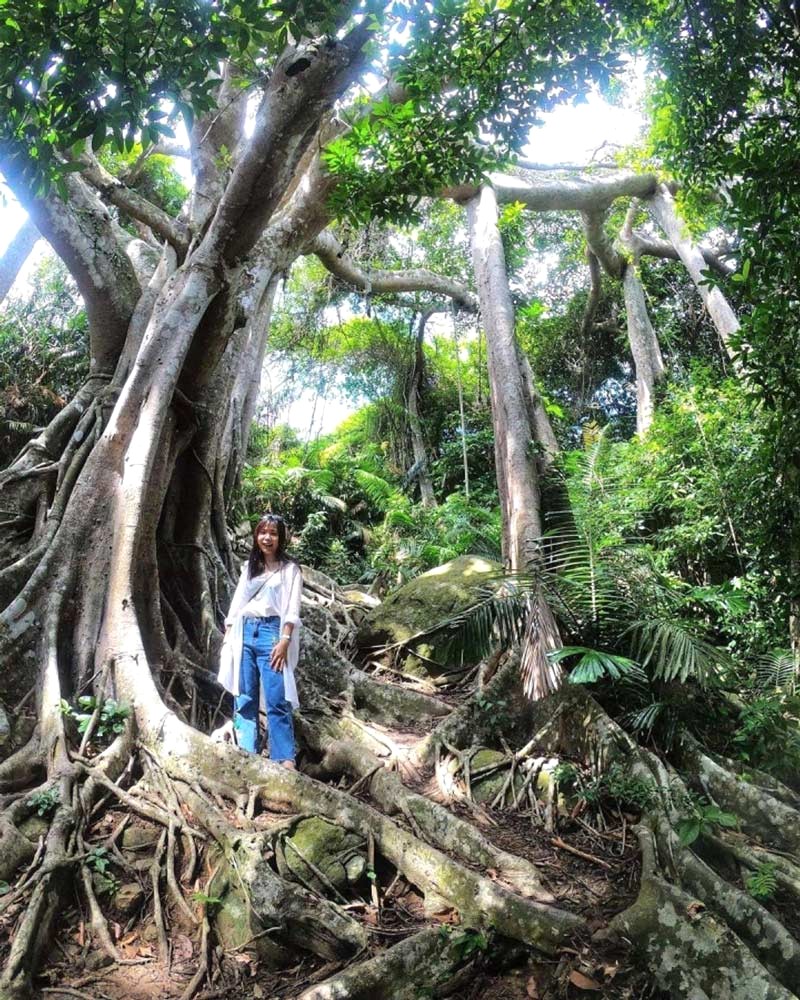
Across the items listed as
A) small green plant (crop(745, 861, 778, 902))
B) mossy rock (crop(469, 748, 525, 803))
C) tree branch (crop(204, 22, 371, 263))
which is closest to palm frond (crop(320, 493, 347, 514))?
tree branch (crop(204, 22, 371, 263))

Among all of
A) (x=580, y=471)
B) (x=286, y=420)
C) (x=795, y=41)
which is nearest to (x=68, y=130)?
(x=795, y=41)

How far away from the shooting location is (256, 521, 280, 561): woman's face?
4.22 m

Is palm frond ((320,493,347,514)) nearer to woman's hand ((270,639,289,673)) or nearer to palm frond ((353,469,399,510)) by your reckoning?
palm frond ((353,469,399,510))

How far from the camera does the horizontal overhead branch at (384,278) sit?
941 cm

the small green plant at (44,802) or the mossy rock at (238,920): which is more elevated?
the small green plant at (44,802)

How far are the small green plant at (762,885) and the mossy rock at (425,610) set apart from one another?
2801mm

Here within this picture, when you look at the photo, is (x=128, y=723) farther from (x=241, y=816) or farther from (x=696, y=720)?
(x=696, y=720)

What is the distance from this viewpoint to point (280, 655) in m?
3.93

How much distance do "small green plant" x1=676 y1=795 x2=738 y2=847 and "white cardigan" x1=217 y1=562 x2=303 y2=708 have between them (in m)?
2.08

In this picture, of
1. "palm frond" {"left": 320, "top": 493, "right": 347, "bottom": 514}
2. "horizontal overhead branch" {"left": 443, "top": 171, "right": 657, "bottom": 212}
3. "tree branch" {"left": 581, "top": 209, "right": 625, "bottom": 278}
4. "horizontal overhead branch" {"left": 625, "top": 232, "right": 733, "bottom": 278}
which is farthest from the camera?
"horizontal overhead branch" {"left": 625, "top": 232, "right": 733, "bottom": 278}

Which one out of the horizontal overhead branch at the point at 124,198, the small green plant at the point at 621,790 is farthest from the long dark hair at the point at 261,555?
the horizontal overhead branch at the point at 124,198

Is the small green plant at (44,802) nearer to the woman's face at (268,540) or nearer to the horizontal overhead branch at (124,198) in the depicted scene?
the woman's face at (268,540)

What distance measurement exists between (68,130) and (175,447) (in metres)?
2.91

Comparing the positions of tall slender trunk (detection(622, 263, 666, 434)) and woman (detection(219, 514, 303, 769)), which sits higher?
tall slender trunk (detection(622, 263, 666, 434))
